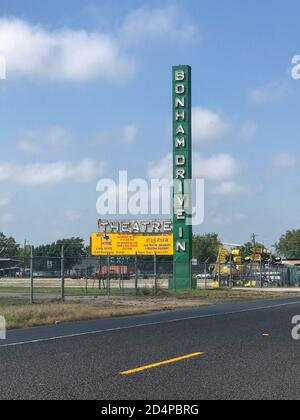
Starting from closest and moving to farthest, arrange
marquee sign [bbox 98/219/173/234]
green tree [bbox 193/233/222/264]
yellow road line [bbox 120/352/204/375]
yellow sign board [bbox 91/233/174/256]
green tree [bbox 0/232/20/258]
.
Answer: yellow road line [bbox 120/352/204/375]
yellow sign board [bbox 91/233/174/256]
marquee sign [bbox 98/219/173/234]
green tree [bbox 193/233/222/264]
green tree [bbox 0/232/20/258]

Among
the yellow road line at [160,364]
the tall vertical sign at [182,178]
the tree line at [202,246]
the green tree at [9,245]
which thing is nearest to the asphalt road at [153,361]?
the yellow road line at [160,364]

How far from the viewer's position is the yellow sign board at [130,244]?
71000 mm

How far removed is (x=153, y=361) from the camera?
34.9 ft

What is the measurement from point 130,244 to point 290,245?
68154mm

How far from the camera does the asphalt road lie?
322 inches

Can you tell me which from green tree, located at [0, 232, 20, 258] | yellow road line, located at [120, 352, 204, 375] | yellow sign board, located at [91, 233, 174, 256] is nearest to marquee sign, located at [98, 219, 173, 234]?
yellow sign board, located at [91, 233, 174, 256]

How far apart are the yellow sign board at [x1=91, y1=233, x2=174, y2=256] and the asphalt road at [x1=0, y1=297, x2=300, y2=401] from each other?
5349 centimetres

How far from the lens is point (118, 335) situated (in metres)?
14.7

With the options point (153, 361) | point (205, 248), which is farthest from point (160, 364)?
point (205, 248)

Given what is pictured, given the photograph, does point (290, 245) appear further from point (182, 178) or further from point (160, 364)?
point (160, 364)

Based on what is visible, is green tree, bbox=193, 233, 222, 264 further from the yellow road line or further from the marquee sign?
the yellow road line
